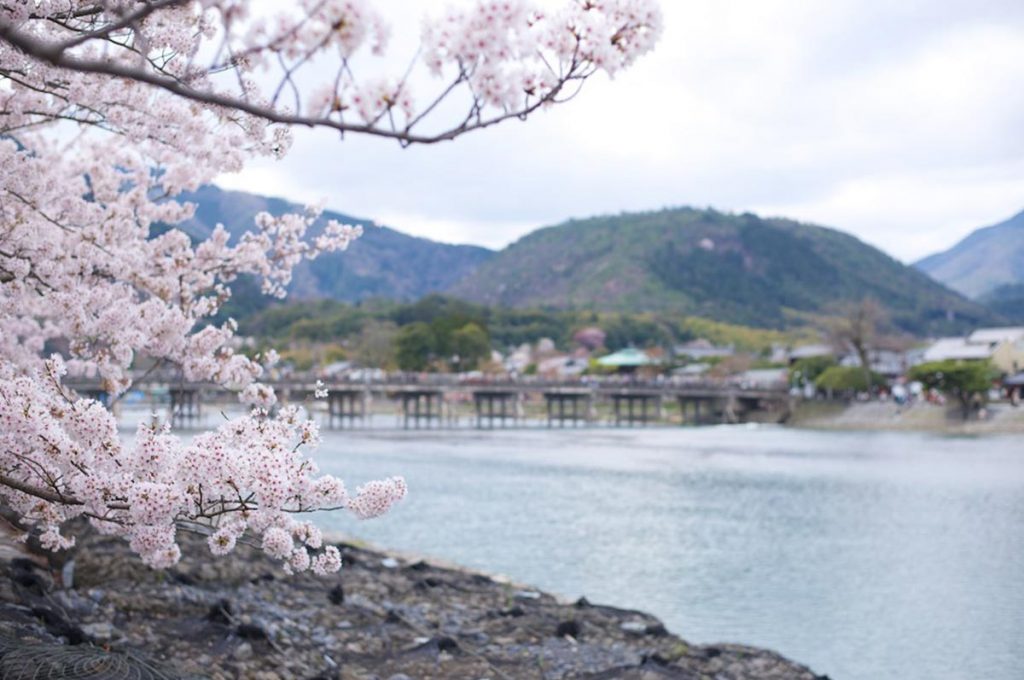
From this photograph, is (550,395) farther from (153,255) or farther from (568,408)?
(153,255)

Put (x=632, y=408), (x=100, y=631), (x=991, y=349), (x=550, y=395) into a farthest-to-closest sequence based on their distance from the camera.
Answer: (x=632, y=408), (x=550, y=395), (x=991, y=349), (x=100, y=631)

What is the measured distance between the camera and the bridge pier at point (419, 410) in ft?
197

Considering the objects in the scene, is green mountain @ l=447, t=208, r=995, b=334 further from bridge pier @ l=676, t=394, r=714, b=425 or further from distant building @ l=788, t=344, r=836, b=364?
bridge pier @ l=676, t=394, r=714, b=425

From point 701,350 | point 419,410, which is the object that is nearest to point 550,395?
point 419,410

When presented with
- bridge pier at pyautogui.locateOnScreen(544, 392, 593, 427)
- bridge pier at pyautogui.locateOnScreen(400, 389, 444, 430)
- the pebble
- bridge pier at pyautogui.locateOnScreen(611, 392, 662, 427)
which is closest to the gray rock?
the pebble

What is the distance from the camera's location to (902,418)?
173 ft

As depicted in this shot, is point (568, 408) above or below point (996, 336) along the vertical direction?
below

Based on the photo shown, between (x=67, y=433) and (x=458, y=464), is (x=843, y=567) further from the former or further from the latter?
(x=458, y=464)

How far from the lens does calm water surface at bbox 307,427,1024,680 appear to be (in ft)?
34.6

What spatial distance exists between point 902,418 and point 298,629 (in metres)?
50.7

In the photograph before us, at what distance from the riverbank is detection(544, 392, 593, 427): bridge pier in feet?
43.2

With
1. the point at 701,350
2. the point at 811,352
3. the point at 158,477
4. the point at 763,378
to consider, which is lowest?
the point at 158,477

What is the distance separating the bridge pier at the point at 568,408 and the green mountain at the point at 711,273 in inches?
1730

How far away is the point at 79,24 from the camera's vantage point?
14.5ft
